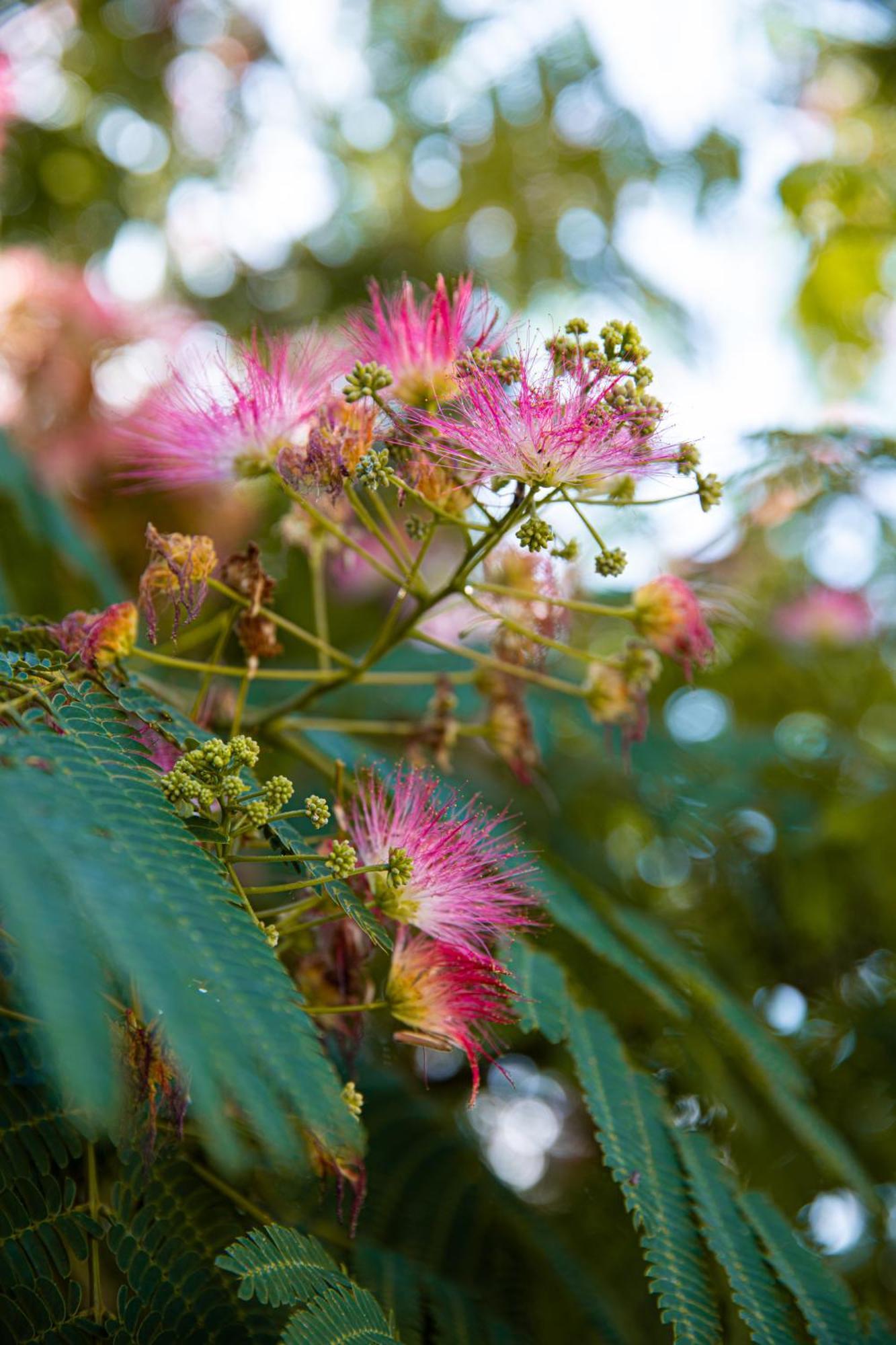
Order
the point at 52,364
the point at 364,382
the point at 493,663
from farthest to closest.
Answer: the point at 52,364
the point at 493,663
the point at 364,382

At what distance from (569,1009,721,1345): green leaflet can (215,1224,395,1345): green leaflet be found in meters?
0.32

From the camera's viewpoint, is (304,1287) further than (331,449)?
No

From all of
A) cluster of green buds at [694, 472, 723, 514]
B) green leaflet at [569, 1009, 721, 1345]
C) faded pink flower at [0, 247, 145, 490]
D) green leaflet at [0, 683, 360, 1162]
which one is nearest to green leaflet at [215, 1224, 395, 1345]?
green leaflet at [0, 683, 360, 1162]

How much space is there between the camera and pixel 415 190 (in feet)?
13.4

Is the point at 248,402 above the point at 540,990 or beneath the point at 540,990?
above

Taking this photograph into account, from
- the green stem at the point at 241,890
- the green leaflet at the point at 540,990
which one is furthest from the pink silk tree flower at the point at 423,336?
the green leaflet at the point at 540,990

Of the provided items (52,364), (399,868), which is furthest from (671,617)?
(52,364)

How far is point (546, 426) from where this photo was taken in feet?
4.28

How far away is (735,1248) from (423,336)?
4.02 ft

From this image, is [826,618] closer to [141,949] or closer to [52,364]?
[52,364]

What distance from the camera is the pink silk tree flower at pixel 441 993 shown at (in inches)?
53.9

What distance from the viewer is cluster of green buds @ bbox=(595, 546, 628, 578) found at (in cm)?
143

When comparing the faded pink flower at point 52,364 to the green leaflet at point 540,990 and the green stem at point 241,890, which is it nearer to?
the green leaflet at point 540,990

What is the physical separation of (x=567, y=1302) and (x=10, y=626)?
52.3 inches
